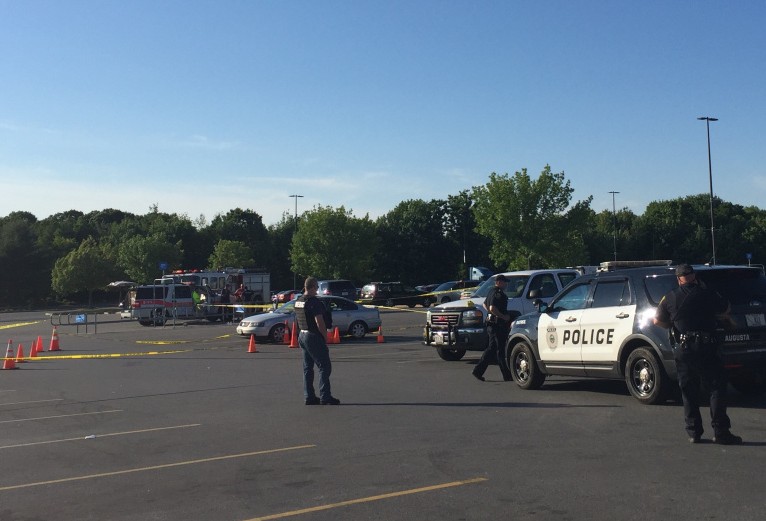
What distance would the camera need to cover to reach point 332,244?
73750 mm

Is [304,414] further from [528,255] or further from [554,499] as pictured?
[528,255]

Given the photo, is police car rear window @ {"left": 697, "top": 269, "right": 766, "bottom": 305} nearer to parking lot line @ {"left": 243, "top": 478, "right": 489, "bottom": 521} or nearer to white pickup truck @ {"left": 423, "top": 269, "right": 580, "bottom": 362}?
parking lot line @ {"left": 243, "top": 478, "right": 489, "bottom": 521}

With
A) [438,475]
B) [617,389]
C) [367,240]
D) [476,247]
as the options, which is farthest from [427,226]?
[438,475]

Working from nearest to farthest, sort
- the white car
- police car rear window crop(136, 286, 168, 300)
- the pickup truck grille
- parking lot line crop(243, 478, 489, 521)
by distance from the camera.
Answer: parking lot line crop(243, 478, 489, 521) → the pickup truck grille → the white car → police car rear window crop(136, 286, 168, 300)

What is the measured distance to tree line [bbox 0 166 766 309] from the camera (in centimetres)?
6353

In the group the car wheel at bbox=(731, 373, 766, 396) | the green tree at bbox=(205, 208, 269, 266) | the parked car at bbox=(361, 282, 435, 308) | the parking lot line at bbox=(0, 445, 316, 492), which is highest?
the green tree at bbox=(205, 208, 269, 266)

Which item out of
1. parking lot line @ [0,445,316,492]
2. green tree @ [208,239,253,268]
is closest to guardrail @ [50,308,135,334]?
parking lot line @ [0,445,316,492]

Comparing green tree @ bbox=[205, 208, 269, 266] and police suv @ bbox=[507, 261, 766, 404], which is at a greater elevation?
green tree @ bbox=[205, 208, 269, 266]

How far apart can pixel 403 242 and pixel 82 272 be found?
32.4 meters

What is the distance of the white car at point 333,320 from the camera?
1072 inches

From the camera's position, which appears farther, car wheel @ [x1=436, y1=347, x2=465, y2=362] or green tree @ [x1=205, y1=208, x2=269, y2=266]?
green tree @ [x1=205, y1=208, x2=269, y2=266]

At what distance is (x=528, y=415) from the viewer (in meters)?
11.1

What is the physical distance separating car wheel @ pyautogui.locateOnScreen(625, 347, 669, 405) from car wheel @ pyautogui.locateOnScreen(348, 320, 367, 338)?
17196mm

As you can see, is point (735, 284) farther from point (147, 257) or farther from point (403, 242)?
point (403, 242)
